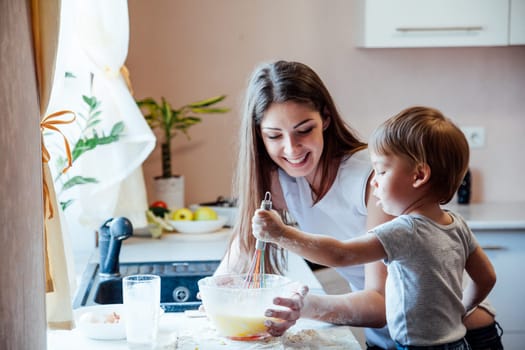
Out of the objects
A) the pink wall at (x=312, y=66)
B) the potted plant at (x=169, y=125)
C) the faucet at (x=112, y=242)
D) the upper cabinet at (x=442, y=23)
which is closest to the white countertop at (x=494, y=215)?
the pink wall at (x=312, y=66)

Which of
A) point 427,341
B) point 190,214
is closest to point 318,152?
point 427,341

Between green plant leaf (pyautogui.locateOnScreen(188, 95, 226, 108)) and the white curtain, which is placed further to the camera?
green plant leaf (pyautogui.locateOnScreen(188, 95, 226, 108))

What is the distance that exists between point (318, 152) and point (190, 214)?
1.12 meters

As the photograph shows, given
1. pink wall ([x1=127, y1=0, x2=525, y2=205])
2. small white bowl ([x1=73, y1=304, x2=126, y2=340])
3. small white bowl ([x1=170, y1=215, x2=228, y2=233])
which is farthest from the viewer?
pink wall ([x1=127, y1=0, x2=525, y2=205])

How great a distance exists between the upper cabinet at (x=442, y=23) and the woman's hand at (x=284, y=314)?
67.1 inches

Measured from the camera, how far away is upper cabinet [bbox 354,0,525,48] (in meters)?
2.88

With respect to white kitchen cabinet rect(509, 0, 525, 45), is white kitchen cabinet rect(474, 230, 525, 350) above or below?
below

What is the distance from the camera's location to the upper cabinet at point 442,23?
9.45 feet

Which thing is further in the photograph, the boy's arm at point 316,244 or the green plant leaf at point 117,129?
the green plant leaf at point 117,129

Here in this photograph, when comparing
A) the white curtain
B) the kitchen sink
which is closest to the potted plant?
the white curtain

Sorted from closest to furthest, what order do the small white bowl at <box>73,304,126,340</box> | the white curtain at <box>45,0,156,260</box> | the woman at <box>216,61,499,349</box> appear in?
1. the small white bowl at <box>73,304,126,340</box>
2. the woman at <box>216,61,499,349</box>
3. the white curtain at <box>45,0,156,260</box>

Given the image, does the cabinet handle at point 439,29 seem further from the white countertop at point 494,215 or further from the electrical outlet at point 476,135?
the white countertop at point 494,215

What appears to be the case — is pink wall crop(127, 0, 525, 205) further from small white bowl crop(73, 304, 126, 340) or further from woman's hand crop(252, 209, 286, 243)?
woman's hand crop(252, 209, 286, 243)

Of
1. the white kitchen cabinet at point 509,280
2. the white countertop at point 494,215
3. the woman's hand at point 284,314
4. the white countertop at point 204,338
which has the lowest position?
the white kitchen cabinet at point 509,280
